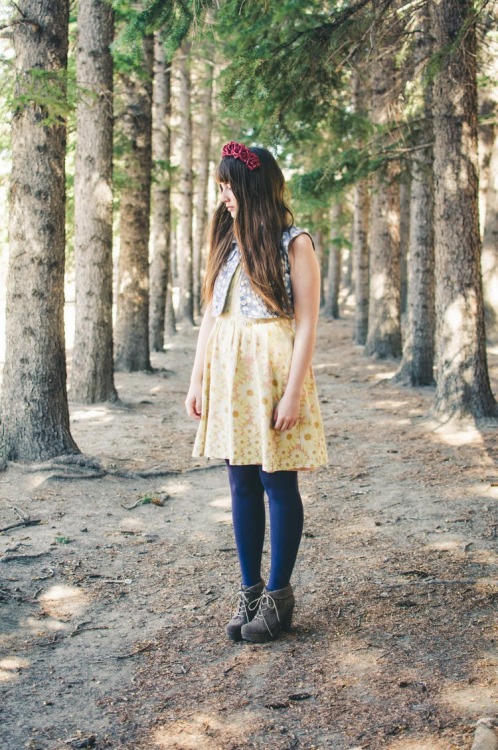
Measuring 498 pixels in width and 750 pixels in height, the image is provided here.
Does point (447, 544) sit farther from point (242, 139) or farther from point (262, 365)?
point (242, 139)

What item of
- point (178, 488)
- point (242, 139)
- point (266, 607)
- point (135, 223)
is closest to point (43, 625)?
point (266, 607)

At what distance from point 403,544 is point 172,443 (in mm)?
4019

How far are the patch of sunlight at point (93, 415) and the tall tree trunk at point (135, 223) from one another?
363 centimetres

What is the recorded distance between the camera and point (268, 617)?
374cm

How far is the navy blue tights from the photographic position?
366cm

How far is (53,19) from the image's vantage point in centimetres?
668

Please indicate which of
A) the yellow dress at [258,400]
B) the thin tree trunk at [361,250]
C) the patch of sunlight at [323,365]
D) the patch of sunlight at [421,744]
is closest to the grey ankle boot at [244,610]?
the yellow dress at [258,400]

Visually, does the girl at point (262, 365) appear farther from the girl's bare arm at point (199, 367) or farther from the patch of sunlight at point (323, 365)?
the patch of sunlight at point (323, 365)

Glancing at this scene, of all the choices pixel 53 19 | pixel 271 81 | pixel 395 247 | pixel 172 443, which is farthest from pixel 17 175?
pixel 395 247

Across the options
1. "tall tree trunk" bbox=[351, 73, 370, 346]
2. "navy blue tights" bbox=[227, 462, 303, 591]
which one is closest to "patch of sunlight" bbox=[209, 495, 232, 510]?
"navy blue tights" bbox=[227, 462, 303, 591]

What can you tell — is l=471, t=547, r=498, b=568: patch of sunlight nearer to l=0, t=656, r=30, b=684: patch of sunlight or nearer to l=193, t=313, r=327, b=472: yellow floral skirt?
l=193, t=313, r=327, b=472: yellow floral skirt

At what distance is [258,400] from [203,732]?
4.60 feet

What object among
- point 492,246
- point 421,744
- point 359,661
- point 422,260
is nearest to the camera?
point 421,744

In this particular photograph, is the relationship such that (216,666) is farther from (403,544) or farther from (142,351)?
(142,351)
